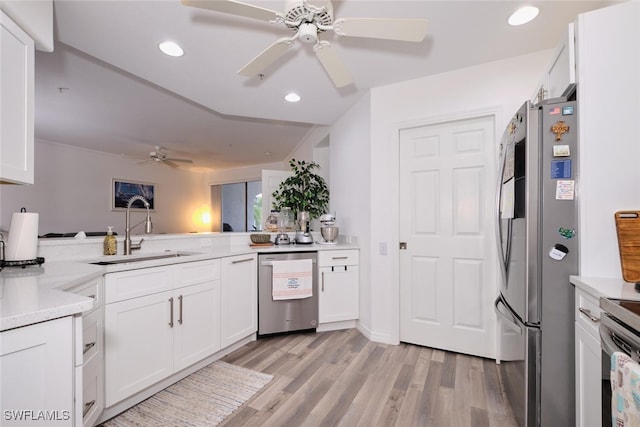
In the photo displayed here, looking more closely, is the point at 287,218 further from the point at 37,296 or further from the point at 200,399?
the point at 37,296

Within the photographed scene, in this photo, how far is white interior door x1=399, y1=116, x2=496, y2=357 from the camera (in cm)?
234

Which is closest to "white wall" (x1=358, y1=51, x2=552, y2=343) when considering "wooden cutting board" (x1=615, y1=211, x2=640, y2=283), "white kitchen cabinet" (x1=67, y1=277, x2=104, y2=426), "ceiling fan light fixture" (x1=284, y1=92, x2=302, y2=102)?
"ceiling fan light fixture" (x1=284, y1=92, x2=302, y2=102)

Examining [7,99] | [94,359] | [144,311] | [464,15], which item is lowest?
[94,359]

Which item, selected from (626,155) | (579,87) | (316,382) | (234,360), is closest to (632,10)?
(579,87)

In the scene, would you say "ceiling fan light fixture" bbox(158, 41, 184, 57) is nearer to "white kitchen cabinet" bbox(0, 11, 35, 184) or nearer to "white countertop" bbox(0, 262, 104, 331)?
"white kitchen cabinet" bbox(0, 11, 35, 184)

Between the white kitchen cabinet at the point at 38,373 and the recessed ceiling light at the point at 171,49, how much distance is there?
188 centimetres

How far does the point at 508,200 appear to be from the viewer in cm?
165

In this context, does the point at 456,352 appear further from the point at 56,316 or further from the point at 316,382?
the point at 56,316

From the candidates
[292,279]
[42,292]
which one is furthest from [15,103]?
[292,279]

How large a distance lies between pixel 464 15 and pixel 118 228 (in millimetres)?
7068

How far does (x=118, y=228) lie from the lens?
6.19 m

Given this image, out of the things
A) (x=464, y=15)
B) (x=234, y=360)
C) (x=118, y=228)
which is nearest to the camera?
(x=464, y=15)

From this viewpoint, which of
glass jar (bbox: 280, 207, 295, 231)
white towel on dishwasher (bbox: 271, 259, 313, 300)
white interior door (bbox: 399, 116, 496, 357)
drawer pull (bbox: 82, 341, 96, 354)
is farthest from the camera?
glass jar (bbox: 280, 207, 295, 231)

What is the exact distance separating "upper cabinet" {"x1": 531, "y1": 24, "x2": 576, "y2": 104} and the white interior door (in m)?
0.56
